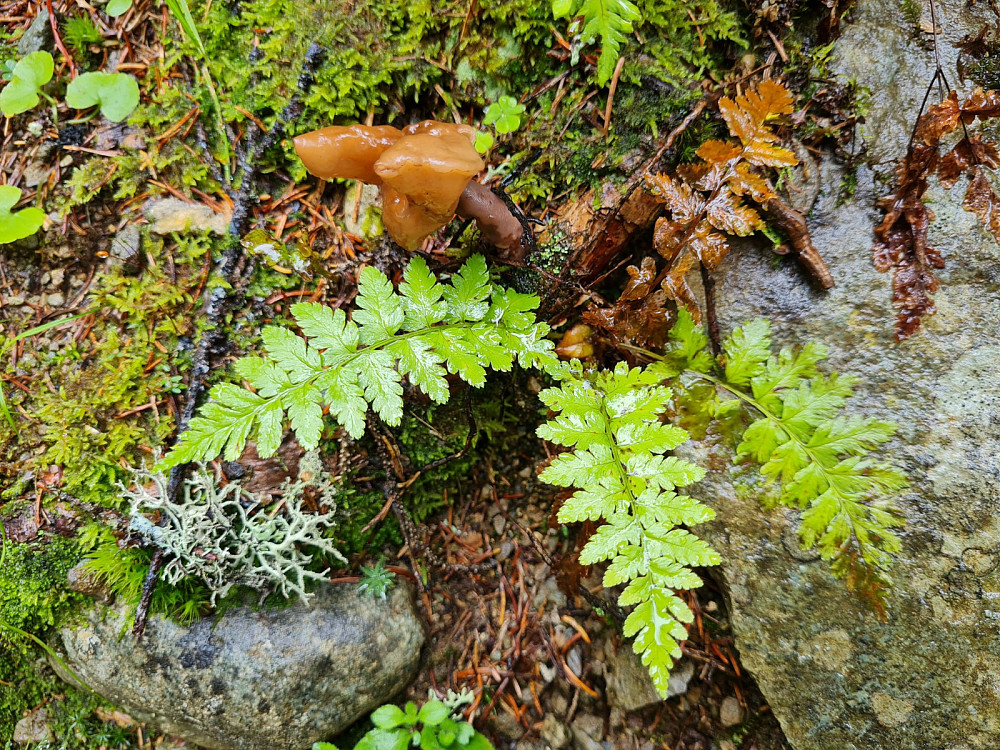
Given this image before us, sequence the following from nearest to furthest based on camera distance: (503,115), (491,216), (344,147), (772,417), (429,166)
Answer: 1. (429,166)
2. (344,147)
3. (772,417)
4. (491,216)
5. (503,115)

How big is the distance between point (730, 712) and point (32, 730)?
13.9ft

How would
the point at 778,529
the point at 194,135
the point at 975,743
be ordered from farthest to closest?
the point at 194,135 → the point at 778,529 → the point at 975,743

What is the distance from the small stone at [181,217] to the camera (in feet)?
11.5

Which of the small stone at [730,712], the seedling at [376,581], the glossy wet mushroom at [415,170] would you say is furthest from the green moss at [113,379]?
the small stone at [730,712]

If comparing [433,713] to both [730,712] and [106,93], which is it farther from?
[106,93]

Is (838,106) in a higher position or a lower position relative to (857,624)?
higher

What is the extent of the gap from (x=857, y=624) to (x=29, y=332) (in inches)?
187

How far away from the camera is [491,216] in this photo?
117 inches

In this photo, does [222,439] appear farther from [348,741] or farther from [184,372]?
[348,741]

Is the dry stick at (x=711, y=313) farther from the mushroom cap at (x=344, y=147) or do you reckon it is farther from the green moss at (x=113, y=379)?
the green moss at (x=113, y=379)

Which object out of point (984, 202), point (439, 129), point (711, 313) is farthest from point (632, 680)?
point (439, 129)

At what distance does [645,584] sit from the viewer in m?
2.52

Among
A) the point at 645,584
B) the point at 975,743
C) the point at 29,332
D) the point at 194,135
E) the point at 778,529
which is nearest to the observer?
the point at 645,584

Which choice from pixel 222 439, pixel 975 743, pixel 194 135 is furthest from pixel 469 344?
pixel 975 743
